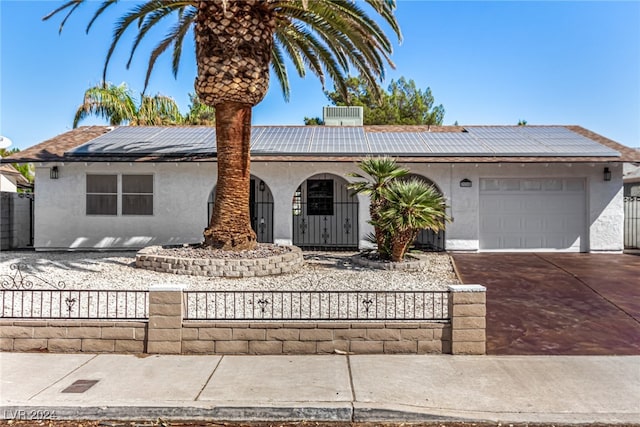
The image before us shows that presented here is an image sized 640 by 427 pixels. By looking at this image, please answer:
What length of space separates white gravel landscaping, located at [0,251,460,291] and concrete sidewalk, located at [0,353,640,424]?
9.34ft

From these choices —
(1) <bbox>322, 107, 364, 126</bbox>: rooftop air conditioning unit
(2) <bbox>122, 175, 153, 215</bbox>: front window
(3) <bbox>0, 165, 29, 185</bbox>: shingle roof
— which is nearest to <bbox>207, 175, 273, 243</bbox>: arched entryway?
(2) <bbox>122, 175, 153, 215</bbox>: front window

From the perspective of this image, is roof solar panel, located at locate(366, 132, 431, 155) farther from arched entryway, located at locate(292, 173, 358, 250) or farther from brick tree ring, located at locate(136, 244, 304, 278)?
brick tree ring, located at locate(136, 244, 304, 278)

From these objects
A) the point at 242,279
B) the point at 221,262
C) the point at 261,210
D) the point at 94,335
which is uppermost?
the point at 261,210

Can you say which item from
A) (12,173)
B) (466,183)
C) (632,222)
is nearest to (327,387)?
(466,183)

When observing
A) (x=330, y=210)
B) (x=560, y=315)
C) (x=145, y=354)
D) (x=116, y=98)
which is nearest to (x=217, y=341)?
(x=145, y=354)

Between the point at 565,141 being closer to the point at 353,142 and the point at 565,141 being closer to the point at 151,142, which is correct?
the point at 353,142

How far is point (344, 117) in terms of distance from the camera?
19906 mm

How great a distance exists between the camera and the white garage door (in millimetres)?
14148

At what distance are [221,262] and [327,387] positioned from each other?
520 cm

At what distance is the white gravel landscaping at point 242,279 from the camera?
336 inches

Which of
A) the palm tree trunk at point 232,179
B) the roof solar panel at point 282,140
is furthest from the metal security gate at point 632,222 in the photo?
the palm tree trunk at point 232,179

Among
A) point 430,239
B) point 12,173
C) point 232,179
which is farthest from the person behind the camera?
point 12,173

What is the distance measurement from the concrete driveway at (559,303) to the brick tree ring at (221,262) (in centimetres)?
425

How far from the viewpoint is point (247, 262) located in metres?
9.43
